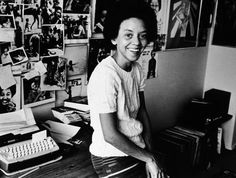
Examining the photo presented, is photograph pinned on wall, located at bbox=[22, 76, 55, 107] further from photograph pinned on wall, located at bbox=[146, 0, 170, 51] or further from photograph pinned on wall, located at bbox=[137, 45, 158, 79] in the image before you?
photograph pinned on wall, located at bbox=[146, 0, 170, 51]

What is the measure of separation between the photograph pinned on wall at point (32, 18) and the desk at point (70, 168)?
660 mm

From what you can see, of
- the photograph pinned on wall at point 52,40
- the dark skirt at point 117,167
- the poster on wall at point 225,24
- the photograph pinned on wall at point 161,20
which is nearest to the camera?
the dark skirt at point 117,167

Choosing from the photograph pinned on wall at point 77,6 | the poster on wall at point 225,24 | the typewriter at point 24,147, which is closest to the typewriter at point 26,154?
the typewriter at point 24,147

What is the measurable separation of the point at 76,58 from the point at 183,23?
1.21 metres

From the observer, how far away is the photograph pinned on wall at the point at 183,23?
8.58 feet

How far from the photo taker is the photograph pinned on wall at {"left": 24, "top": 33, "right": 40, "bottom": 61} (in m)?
1.66

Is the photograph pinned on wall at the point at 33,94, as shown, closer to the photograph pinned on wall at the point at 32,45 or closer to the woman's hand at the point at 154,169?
the photograph pinned on wall at the point at 32,45

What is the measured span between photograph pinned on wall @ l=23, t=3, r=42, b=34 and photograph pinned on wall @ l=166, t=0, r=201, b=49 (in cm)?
124

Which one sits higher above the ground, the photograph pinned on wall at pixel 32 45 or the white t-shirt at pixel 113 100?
the photograph pinned on wall at pixel 32 45

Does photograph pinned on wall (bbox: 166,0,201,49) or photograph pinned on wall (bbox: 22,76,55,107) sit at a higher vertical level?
photograph pinned on wall (bbox: 166,0,201,49)

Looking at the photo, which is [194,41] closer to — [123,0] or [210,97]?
[210,97]

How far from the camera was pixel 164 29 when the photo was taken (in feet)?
8.39

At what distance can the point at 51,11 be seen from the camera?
1732mm

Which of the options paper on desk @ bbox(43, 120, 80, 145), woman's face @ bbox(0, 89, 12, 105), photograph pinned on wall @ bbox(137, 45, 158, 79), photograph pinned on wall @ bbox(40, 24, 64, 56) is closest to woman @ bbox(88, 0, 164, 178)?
paper on desk @ bbox(43, 120, 80, 145)
